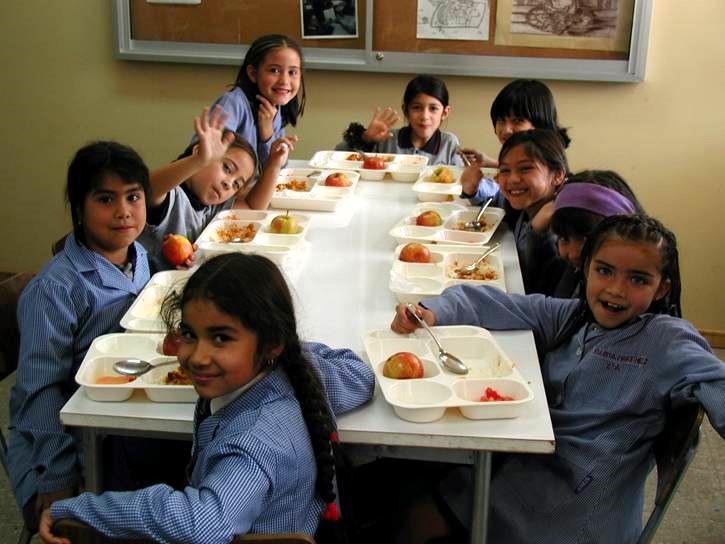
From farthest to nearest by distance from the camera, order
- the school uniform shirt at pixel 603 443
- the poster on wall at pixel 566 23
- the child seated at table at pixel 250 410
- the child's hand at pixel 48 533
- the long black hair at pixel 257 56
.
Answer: the poster on wall at pixel 566 23
the long black hair at pixel 257 56
the school uniform shirt at pixel 603 443
the child seated at table at pixel 250 410
the child's hand at pixel 48 533

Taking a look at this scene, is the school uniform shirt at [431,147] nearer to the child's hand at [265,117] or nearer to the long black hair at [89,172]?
the child's hand at [265,117]

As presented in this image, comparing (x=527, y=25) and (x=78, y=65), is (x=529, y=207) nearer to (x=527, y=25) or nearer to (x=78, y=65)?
(x=527, y=25)

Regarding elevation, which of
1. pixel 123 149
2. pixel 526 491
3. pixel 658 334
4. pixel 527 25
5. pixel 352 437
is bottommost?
pixel 526 491

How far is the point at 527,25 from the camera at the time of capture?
136 inches

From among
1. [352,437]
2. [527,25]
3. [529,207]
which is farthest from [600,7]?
[352,437]

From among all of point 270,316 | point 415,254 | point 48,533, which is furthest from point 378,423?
point 415,254

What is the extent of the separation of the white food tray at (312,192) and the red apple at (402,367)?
1.08 meters

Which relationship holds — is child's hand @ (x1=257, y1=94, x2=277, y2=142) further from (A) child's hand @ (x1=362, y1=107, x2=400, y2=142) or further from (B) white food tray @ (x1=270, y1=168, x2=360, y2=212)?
(A) child's hand @ (x1=362, y1=107, x2=400, y2=142)

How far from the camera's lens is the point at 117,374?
153 cm

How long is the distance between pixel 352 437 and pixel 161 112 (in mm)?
2747

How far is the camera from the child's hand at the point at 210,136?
2.16m

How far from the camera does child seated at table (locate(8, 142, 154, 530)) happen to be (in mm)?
1559

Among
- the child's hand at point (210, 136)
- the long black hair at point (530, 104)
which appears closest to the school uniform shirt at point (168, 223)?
the child's hand at point (210, 136)

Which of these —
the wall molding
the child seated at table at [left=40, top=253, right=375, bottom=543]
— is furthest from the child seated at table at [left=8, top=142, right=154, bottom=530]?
the wall molding
